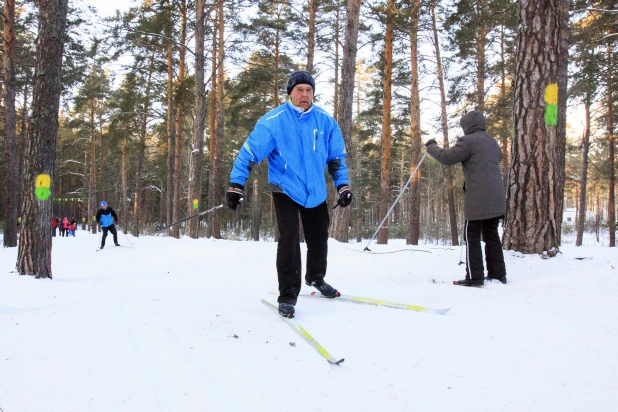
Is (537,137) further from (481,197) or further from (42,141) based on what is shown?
(42,141)

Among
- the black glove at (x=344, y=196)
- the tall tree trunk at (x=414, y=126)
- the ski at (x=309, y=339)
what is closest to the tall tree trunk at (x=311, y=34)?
the tall tree trunk at (x=414, y=126)

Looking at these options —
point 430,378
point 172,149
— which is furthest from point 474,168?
point 172,149

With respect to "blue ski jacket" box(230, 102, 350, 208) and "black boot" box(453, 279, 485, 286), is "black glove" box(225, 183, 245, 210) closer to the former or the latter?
"blue ski jacket" box(230, 102, 350, 208)

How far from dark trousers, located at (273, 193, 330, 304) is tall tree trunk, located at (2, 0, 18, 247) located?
13597 mm

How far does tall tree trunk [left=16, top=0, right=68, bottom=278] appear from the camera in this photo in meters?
4.74

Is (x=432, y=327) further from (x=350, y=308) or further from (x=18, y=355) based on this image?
(x=18, y=355)

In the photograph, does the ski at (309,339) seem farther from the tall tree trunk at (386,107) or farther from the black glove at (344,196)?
the tall tree trunk at (386,107)

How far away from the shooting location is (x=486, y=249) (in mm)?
3822

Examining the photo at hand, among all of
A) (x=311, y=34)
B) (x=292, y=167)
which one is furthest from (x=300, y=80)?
(x=311, y=34)

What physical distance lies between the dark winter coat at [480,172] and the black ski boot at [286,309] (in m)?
2.10

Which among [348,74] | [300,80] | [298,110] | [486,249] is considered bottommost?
[486,249]

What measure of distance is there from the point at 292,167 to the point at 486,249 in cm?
221

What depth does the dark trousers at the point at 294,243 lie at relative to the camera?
289 centimetres

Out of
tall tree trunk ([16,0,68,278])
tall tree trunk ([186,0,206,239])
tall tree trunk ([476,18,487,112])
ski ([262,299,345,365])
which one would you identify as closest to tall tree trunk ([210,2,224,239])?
tall tree trunk ([186,0,206,239])
